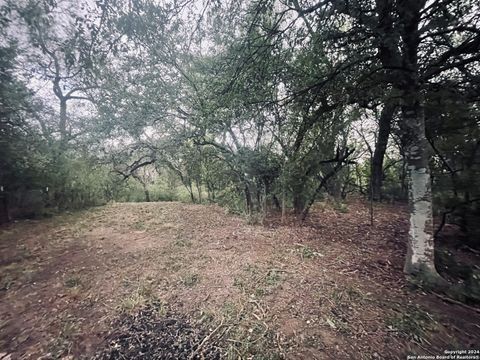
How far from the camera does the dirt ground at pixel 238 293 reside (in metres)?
1.74

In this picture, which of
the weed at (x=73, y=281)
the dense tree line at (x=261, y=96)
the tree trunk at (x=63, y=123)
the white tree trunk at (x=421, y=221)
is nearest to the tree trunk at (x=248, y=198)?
the dense tree line at (x=261, y=96)

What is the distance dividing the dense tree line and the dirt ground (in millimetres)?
793

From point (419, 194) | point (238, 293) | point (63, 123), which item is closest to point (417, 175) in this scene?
point (419, 194)

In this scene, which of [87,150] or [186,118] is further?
[87,150]

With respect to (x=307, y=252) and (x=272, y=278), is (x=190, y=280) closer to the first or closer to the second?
(x=272, y=278)

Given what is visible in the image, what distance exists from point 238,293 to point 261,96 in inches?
112

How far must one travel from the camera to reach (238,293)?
7.81ft

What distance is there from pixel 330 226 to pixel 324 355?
3.65 metres

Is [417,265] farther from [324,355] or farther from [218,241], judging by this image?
[218,241]

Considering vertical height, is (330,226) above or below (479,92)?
below

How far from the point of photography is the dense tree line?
2238mm

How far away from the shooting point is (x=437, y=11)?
2.06 meters

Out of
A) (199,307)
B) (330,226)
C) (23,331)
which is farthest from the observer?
(330,226)

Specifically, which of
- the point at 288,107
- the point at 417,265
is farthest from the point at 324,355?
the point at 288,107
